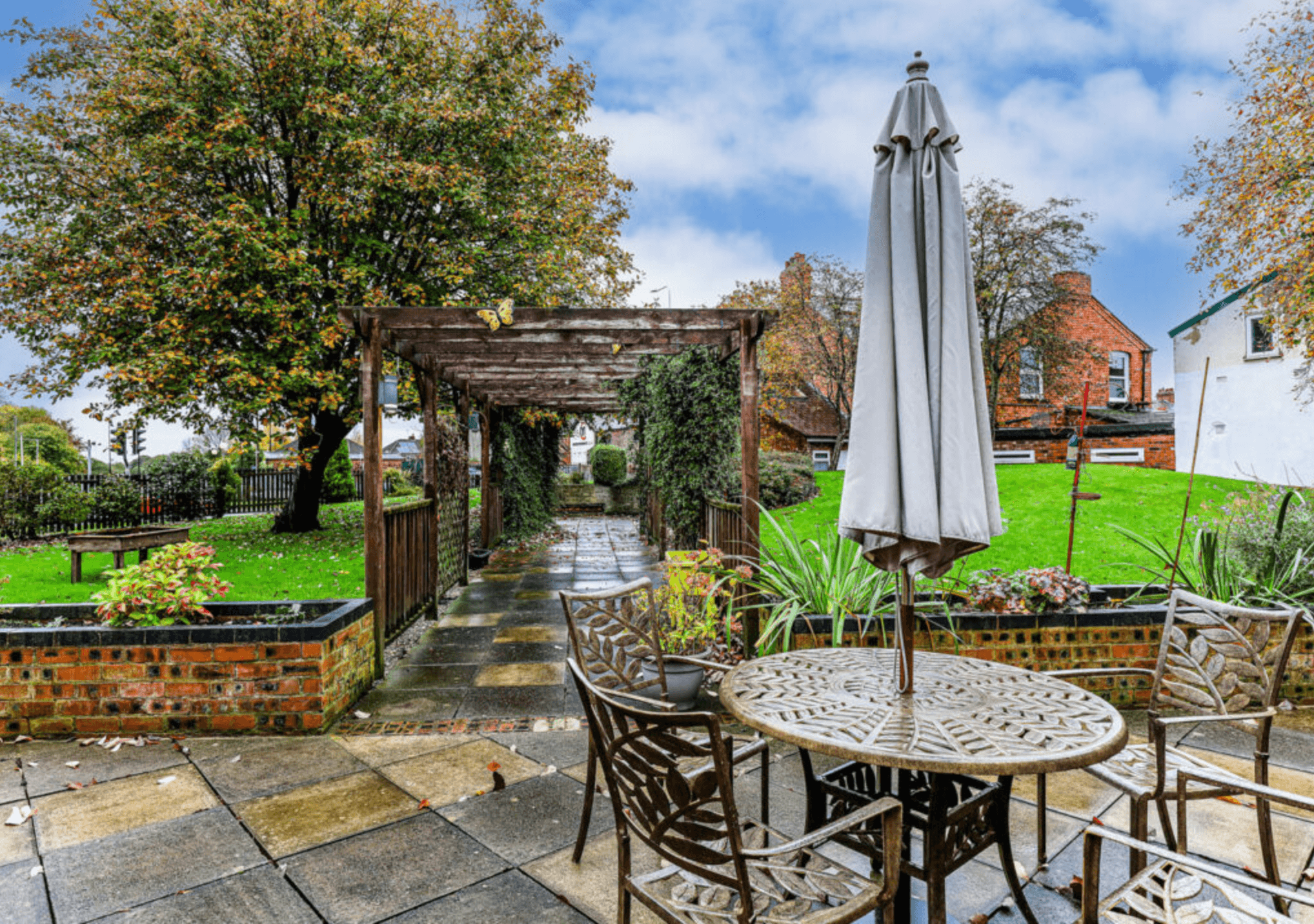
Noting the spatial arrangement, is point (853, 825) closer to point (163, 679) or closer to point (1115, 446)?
point (163, 679)

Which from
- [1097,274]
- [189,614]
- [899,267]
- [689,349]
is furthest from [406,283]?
[1097,274]

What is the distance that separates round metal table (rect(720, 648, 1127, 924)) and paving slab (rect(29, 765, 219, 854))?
7.78 feet

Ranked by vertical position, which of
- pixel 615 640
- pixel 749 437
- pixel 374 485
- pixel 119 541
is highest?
pixel 749 437

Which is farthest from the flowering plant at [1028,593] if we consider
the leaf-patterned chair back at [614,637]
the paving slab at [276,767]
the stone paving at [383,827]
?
the paving slab at [276,767]

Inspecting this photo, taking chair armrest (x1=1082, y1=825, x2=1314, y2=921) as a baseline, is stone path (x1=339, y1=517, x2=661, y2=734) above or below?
below

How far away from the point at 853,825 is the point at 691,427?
4947 millimetres

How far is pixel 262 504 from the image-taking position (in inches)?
729

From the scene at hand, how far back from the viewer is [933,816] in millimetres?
1794

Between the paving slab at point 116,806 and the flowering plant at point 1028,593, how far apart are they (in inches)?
157

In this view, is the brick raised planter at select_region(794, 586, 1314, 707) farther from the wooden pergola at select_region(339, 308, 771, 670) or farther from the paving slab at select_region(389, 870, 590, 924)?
the paving slab at select_region(389, 870, 590, 924)

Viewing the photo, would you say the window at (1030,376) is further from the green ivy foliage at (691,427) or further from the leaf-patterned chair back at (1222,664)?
the leaf-patterned chair back at (1222,664)

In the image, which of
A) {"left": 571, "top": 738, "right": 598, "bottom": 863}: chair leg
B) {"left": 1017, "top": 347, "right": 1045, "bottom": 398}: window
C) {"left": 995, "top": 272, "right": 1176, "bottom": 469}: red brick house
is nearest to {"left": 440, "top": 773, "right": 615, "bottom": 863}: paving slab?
{"left": 571, "top": 738, "right": 598, "bottom": 863}: chair leg

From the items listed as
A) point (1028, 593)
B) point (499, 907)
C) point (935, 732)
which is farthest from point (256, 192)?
point (935, 732)

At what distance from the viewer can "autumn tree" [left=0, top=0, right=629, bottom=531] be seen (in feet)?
29.1
